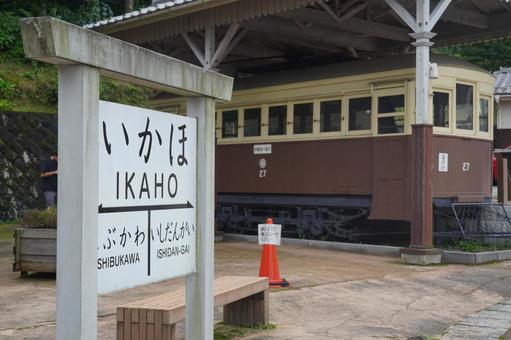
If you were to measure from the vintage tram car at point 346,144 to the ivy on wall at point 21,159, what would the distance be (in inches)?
174

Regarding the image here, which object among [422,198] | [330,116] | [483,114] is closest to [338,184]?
[330,116]

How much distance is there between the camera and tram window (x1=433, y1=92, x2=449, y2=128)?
12.5 m

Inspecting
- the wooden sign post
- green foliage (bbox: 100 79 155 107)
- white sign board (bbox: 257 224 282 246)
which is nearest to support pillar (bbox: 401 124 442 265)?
white sign board (bbox: 257 224 282 246)

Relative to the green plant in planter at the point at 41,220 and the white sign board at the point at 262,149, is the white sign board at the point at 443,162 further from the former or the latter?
the green plant in planter at the point at 41,220

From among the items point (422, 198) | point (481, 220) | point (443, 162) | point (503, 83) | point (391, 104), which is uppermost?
point (503, 83)

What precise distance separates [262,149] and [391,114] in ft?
11.0

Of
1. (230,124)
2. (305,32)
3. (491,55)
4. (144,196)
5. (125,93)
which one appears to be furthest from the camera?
(491,55)

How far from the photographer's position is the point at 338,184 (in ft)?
44.4

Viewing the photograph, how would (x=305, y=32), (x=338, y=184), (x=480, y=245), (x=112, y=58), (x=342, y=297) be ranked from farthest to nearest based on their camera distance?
(x=305, y=32)
(x=338, y=184)
(x=480, y=245)
(x=342, y=297)
(x=112, y=58)

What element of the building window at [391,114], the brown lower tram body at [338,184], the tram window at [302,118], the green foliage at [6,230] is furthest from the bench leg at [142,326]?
the tram window at [302,118]

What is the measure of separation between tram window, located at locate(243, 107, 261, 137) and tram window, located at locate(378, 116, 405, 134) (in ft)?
10.3

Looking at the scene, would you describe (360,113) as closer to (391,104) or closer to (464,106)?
(391,104)

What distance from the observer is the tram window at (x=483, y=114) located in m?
13.3

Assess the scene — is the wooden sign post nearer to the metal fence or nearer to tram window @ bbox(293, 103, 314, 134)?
the metal fence
